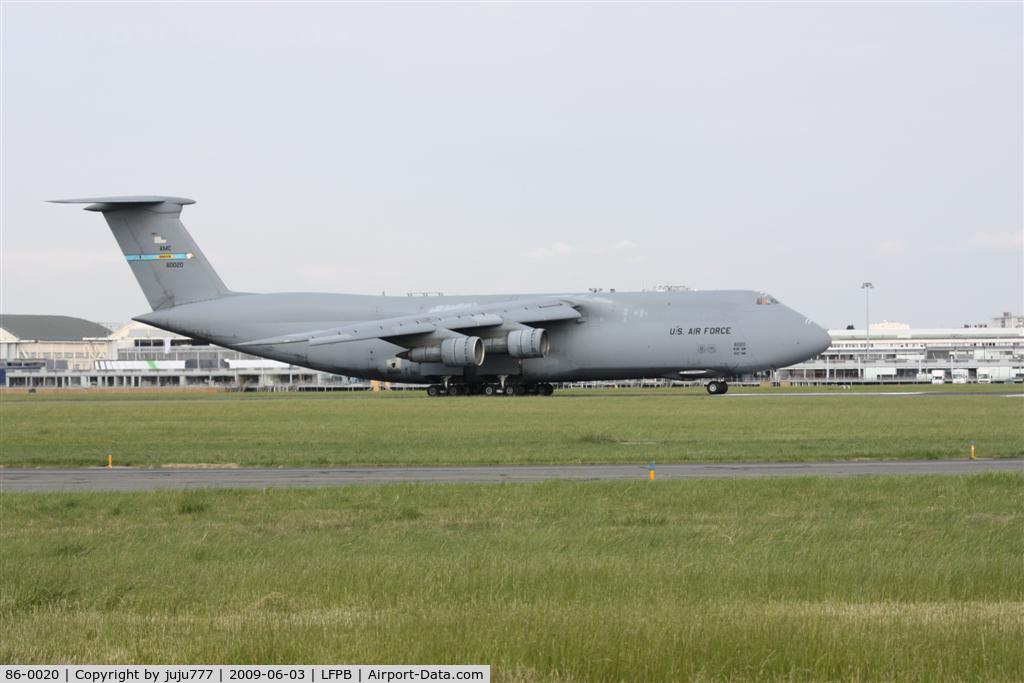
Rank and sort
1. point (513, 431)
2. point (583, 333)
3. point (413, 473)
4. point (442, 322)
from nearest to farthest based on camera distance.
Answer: point (413, 473)
point (513, 431)
point (583, 333)
point (442, 322)

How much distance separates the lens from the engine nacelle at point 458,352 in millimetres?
61219

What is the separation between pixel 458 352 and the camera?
61406mm

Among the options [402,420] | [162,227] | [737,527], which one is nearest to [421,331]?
[162,227]

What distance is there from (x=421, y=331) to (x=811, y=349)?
59.3ft

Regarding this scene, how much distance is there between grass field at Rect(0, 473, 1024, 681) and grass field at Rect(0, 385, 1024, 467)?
8.61 meters

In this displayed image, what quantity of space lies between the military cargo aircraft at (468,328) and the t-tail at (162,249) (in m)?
0.05

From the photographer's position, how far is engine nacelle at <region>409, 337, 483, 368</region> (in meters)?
61.2

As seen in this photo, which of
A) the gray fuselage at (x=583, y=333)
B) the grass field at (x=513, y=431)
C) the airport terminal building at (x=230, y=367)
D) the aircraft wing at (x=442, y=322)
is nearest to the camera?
the grass field at (x=513, y=431)

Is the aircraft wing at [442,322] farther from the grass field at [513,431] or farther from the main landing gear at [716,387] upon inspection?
the main landing gear at [716,387]

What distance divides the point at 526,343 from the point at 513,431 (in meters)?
24.0
